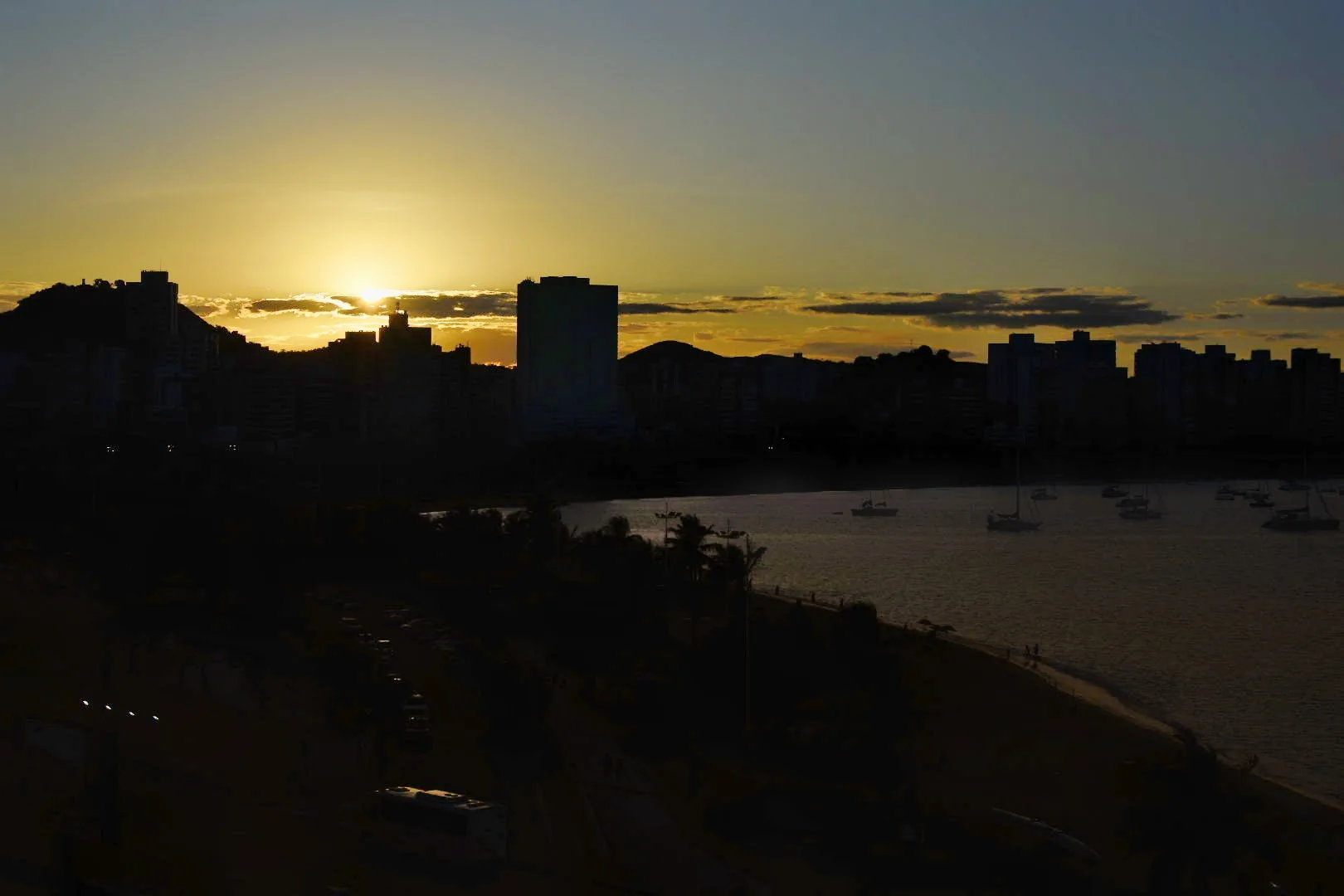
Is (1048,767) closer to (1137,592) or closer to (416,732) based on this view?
(416,732)

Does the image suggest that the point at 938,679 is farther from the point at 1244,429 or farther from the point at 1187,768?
the point at 1244,429

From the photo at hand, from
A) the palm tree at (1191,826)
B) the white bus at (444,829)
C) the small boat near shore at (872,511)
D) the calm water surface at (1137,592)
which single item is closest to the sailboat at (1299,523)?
the calm water surface at (1137,592)

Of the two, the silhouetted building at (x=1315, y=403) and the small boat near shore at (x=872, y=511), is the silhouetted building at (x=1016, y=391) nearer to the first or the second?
the silhouetted building at (x=1315, y=403)

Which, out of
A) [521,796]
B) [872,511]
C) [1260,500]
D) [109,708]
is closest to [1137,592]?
[521,796]

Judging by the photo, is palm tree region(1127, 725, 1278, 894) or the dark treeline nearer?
palm tree region(1127, 725, 1278, 894)

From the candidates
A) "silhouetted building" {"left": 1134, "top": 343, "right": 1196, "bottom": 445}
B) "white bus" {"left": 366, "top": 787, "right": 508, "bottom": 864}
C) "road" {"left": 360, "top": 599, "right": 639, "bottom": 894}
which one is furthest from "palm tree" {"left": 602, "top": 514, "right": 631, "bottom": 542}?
"silhouetted building" {"left": 1134, "top": 343, "right": 1196, "bottom": 445}

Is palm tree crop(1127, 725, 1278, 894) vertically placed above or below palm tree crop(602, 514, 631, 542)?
below

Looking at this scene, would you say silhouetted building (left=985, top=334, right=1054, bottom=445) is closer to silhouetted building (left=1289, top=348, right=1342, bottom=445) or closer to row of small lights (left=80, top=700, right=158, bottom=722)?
silhouetted building (left=1289, top=348, right=1342, bottom=445)
